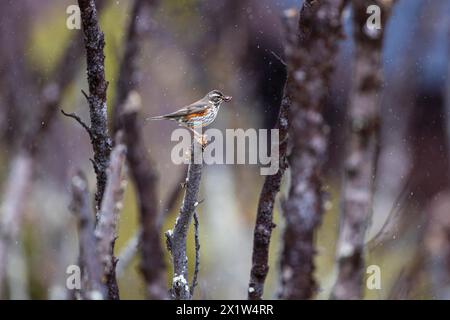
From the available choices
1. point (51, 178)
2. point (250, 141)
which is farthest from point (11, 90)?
point (250, 141)

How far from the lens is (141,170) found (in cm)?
290

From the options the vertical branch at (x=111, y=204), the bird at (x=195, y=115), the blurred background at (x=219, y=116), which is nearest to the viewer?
the vertical branch at (x=111, y=204)

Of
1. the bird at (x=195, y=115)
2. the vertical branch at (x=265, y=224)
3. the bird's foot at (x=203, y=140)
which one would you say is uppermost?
the bird at (x=195, y=115)

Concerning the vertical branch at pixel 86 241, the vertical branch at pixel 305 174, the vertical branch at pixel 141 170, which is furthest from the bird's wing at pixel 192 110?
the vertical branch at pixel 86 241

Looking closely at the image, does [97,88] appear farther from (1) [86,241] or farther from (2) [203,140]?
(1) [86,241]

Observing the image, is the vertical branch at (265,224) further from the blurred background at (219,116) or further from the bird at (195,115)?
the blurred background at (219,116)

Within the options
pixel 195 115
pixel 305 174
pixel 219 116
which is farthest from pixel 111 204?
pixel 219 116

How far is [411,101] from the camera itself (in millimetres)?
7164

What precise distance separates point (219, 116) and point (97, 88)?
145 inches

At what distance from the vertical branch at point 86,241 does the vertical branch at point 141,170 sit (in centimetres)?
18

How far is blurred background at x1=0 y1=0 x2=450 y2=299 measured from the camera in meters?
6.83

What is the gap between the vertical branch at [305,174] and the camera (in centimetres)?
251

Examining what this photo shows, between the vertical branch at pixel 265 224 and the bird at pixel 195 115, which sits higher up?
the bird at pixel 195 115
